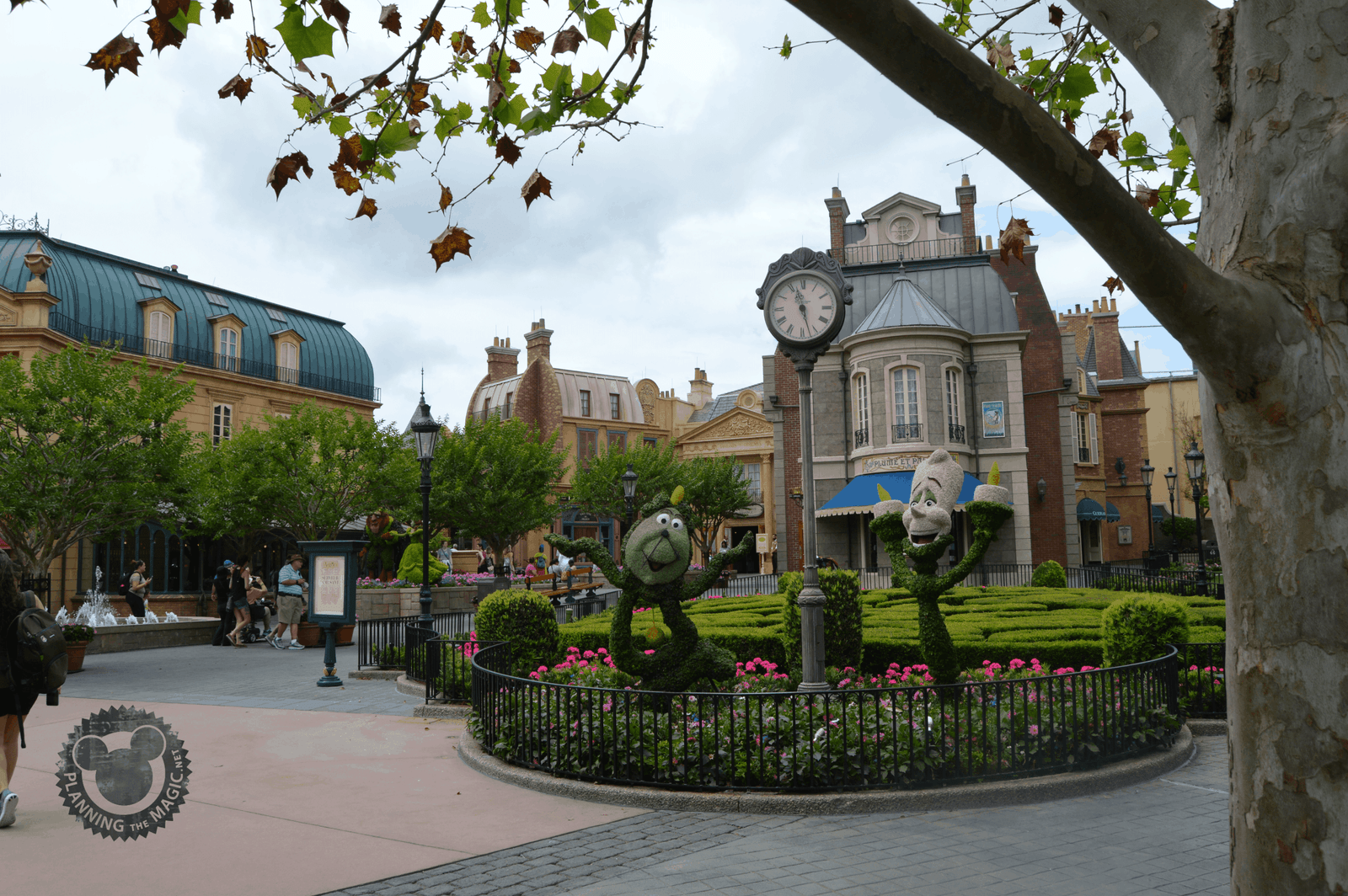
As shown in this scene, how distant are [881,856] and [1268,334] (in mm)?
4074

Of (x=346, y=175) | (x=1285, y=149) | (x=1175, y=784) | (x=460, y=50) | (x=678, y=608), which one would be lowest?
(x=1175, y=784)

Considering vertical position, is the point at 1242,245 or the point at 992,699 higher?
the point at 1242,245

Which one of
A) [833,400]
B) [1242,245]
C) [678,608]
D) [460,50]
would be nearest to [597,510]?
[833,400]

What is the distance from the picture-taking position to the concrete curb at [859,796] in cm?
638

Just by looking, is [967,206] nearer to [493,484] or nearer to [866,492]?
[866,492]

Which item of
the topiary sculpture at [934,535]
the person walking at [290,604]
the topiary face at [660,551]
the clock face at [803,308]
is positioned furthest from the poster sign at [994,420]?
the topiary face at [660,551]

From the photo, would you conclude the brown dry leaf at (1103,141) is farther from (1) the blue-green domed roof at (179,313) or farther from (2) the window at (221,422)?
(2) the window at (221,422)

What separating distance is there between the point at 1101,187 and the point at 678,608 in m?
6.44

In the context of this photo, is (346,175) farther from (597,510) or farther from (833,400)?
(597,510)

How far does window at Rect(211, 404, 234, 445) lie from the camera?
35.7 m

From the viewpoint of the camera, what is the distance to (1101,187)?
235 cm

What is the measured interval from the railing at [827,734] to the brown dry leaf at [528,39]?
14.6 feet

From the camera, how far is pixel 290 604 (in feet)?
65.4

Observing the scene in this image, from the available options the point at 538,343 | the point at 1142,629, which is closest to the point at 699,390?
the point at 538,343
